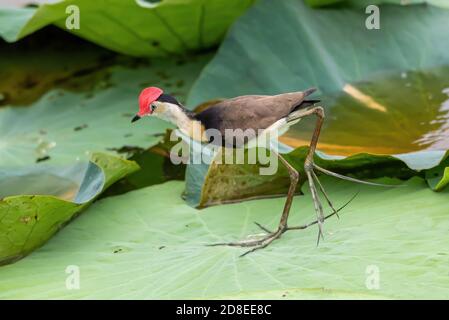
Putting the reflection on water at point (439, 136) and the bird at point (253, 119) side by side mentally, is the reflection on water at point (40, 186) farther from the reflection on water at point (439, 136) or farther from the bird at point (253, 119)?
the reflection on water at point (439, 136)

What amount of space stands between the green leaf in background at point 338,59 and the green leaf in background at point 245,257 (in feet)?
1.33

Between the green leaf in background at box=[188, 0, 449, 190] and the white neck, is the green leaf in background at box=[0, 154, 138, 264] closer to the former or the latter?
the white neck

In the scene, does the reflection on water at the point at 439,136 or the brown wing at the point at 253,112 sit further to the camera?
the reflection on water at the point at 439,136

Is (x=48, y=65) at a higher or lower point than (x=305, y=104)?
lower

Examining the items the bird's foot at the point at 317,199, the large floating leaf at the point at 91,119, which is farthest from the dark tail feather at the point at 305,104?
the large floating leaf at the point at 91,119

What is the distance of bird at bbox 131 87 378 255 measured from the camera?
60.6 inches

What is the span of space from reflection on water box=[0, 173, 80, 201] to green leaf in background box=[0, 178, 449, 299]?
5.8 inches

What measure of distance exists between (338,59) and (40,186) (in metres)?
Result: 0.89

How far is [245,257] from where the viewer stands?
4.91ft

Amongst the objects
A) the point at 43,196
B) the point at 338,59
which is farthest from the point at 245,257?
the point at 338,59

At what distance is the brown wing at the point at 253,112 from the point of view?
154 centimetres

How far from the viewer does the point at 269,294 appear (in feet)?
4.30

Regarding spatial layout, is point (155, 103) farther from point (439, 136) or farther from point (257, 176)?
point (439, 136)

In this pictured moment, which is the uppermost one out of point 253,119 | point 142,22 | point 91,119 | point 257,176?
point 253,119
